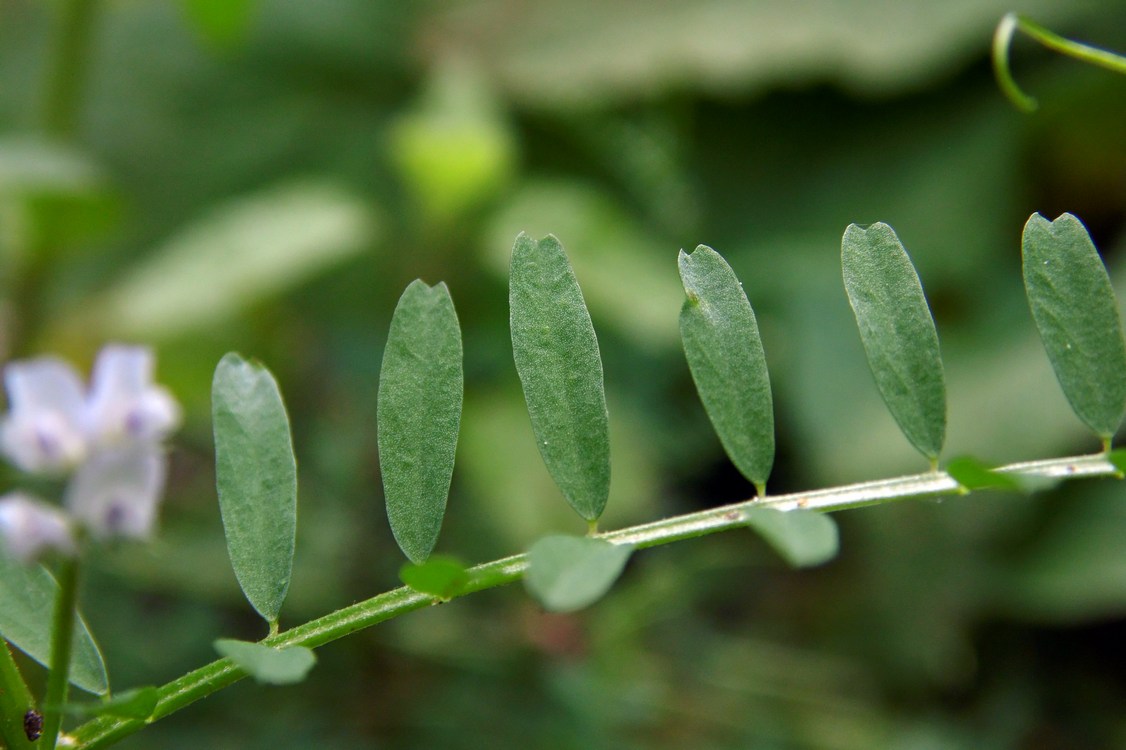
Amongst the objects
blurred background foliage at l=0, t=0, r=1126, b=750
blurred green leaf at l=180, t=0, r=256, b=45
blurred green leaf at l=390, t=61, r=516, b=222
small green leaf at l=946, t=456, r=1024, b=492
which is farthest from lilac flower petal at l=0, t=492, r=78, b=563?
blurred green leaf at l=390, t=61, r=516, b=222

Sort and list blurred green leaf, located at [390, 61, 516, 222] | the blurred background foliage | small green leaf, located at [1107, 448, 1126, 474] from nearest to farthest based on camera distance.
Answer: small green leaf, located at [1107, 448, 1126, 474] → the blurred background foliage → blurred green leaf, located at [390, 61, 516, 222]

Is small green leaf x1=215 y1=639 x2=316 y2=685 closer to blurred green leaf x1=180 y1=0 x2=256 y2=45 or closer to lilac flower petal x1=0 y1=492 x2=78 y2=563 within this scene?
lilac flower petal x1=0 y1=492 x2=78 y2=563

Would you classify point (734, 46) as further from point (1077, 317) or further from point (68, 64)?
point (1077, 317)

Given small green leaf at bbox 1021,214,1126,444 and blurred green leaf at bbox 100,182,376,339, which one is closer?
small green leaf at bbox 1021,214,1126,444

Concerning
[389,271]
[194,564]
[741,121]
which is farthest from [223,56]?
[194,564]

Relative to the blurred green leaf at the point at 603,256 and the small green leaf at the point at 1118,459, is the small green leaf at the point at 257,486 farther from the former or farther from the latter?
the blurred green leaf at the point at 603,256

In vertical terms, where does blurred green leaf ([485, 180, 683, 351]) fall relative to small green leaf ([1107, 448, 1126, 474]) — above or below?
above
